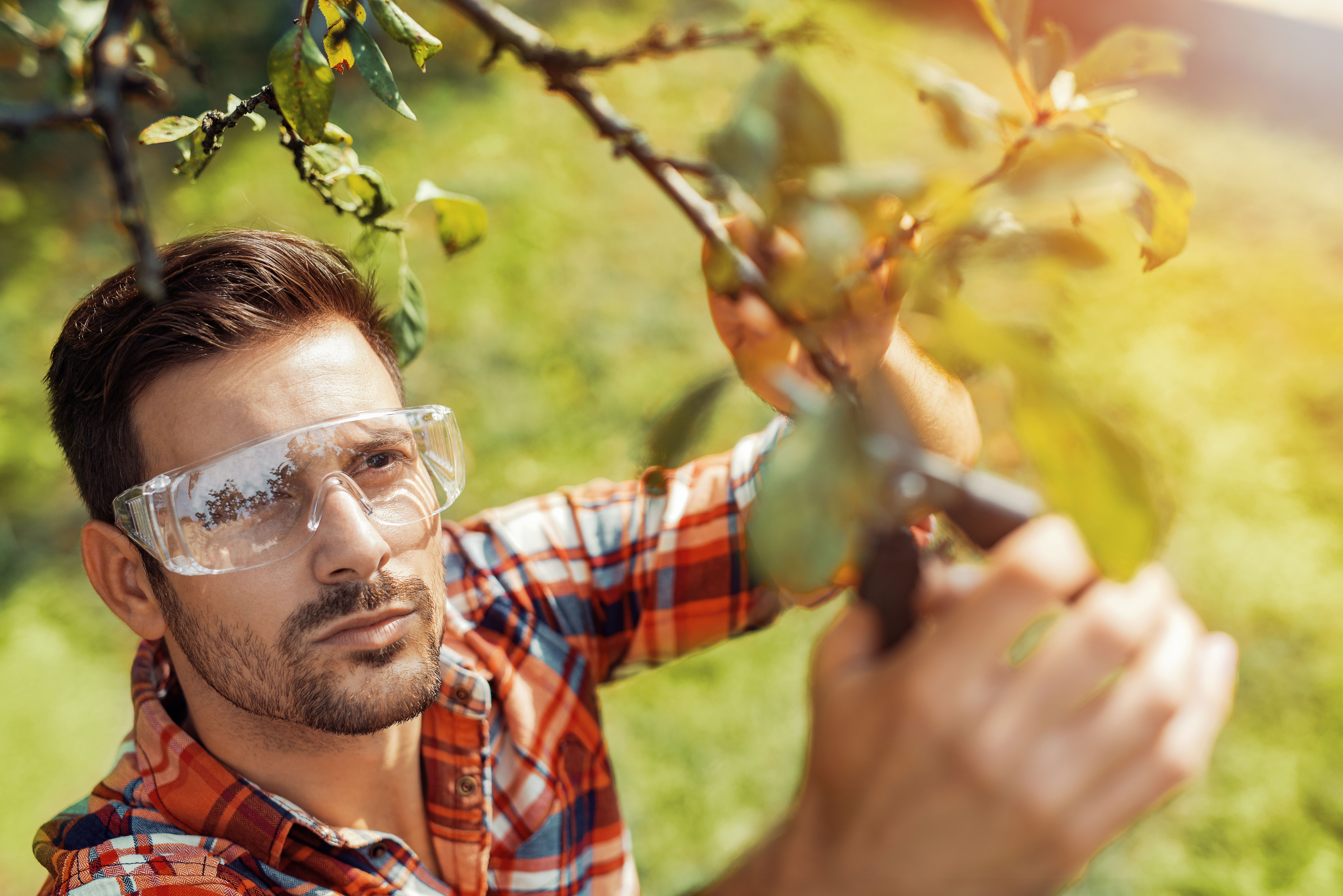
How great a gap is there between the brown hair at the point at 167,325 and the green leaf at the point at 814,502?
1.06 meters

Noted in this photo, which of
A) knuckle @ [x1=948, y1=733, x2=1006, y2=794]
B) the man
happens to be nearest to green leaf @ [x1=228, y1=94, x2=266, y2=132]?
the man

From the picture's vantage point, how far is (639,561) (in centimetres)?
162

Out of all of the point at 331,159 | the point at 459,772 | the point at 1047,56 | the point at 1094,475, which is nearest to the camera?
Answer: the point at 1094,475

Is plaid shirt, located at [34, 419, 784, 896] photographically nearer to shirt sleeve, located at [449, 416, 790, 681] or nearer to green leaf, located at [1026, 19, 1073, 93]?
shirt sleeve, located at [449, 416, 790, 681]

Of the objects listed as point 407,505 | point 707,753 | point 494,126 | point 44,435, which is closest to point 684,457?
point 407,505

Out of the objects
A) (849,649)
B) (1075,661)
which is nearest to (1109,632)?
(1075,661)

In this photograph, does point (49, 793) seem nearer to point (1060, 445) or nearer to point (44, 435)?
point (44, 435)

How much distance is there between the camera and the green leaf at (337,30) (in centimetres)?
81

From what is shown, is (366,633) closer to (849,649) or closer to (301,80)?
(301,80)

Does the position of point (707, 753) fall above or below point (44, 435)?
below

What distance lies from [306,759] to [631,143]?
44.2 inches

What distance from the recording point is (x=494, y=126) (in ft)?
15.4

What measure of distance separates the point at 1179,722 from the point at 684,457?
402mm

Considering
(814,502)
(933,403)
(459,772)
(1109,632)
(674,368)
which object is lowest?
(674,368)
